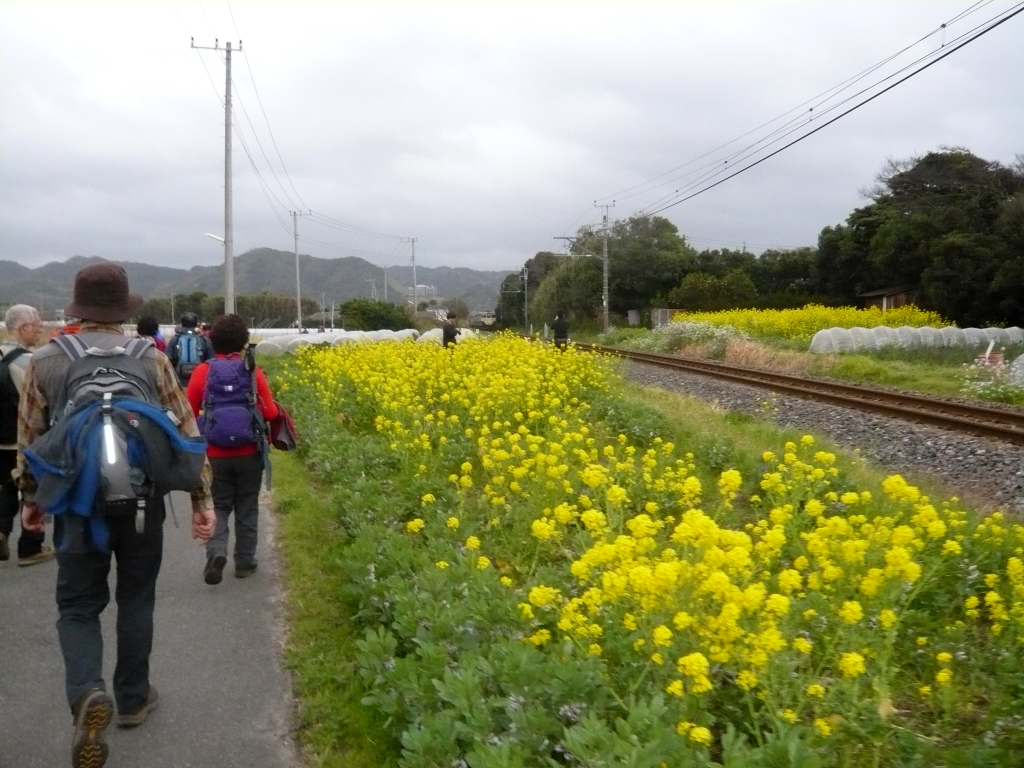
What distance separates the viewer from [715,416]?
11234mm

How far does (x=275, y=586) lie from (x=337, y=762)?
7.15 feet

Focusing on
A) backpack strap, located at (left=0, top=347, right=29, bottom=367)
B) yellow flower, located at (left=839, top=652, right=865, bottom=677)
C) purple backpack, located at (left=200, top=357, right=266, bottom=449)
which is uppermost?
backpack strap, located at (left=0, top=347, right=29, bottom=367)

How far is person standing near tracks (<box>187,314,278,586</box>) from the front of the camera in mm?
5180

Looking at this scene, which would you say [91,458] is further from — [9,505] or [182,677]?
[9,505]

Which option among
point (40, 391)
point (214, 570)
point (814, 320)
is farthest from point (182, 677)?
point (814, 320)

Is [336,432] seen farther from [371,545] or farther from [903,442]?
[903,442]

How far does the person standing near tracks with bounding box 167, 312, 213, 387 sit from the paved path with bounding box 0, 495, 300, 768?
178 inches

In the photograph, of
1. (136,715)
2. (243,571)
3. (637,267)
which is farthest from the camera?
(637,267)

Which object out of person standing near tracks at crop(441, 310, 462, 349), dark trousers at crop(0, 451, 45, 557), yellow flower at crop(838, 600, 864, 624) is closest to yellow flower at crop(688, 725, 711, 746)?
yellow flower at crop(838, 600, 864, 624)

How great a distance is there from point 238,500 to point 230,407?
0.64 metres

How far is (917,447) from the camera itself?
9375mm

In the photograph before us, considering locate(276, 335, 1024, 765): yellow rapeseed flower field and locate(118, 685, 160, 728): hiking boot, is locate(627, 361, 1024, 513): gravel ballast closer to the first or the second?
locate(276, 335, 1024, 765): yellow rapeseed flower field

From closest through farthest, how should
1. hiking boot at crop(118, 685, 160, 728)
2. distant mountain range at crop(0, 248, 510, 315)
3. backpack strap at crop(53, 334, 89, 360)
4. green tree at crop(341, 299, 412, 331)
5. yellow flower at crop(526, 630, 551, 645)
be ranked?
1. backpack strap at crop(53, 334, 89, 360)
2. yellow flower at crop(526, 630, 551, 645)
3. hiking boot at crop(118, 685, 160, 728)
4. green tree at crop(341, 299, 412, 331)
5. distant mountain range at crop(0, 248, 510, 315)

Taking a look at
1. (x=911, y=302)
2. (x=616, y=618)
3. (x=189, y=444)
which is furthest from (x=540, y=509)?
(x=911, y=302)
